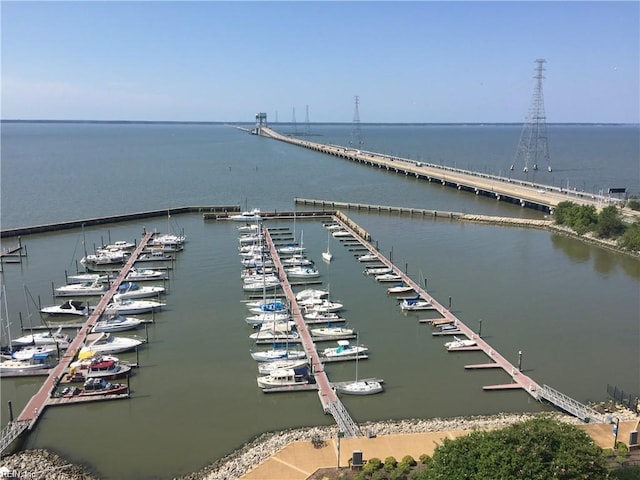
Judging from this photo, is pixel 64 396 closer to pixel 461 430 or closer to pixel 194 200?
pixel 461 430

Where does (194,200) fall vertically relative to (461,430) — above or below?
above

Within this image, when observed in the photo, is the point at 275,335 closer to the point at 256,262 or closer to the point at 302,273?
the point at 302,273

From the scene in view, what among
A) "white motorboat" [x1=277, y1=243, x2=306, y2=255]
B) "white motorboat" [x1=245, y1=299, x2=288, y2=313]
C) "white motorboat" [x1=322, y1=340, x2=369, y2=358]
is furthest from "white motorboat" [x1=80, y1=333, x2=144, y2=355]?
"white motorboat" [x1=277, y1=243, x2=306, y2=255]

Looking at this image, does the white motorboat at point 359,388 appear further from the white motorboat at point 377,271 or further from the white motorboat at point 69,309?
the white motorboat at point 69,309

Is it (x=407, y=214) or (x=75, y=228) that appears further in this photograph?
(x=407, y=214)

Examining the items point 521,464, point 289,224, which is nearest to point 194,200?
point 289,224

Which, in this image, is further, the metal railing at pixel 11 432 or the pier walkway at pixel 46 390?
the pier walkway at pixel 46 390

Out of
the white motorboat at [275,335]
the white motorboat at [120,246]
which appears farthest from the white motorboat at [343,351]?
the white motorboat at [120,246]
